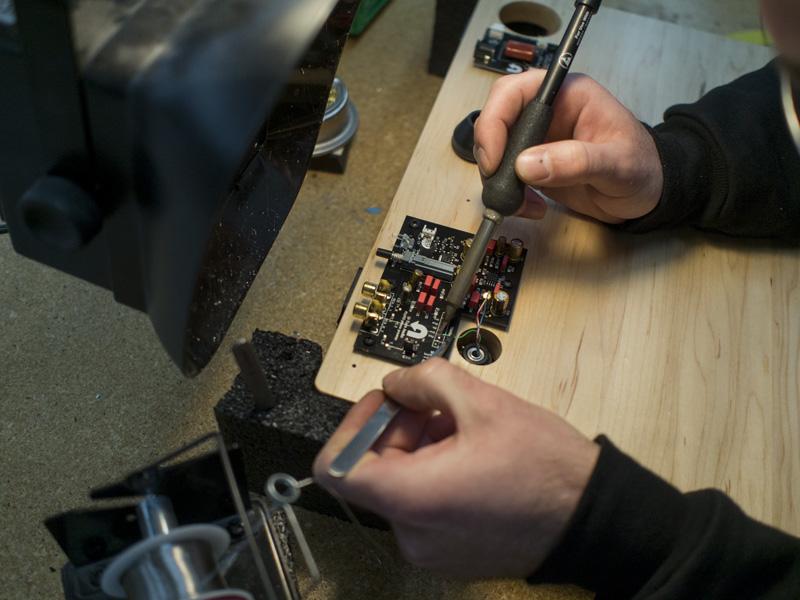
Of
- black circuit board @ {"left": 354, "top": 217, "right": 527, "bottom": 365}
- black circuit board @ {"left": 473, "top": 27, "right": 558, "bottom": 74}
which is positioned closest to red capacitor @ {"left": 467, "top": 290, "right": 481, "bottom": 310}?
black circuit board @ {"left": 354, "top": 217, "right": 527, "bottom": 365}

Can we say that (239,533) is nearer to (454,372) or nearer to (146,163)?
(454,372)

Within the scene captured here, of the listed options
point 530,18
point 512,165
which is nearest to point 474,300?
point 512,165

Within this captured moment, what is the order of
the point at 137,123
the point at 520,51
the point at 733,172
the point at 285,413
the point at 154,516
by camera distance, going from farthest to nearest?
1. the point at 520,51
2. the point at 733,172
3. the point at 285,413
4. the point at 154,516
5. the point at 137,123

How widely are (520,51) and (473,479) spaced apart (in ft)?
2.72

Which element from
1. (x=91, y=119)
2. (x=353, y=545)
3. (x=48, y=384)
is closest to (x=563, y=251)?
(x=353, y=545)

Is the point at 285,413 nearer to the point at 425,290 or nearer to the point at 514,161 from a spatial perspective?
the point at 425,290

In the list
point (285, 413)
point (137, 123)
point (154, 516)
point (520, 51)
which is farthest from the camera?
point (520, 51)

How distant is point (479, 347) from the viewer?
0.83m

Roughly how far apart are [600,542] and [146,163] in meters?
0.53

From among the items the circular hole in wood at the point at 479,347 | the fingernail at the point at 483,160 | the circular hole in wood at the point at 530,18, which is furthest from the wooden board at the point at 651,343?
the circular hole in wood at the point at 530,18

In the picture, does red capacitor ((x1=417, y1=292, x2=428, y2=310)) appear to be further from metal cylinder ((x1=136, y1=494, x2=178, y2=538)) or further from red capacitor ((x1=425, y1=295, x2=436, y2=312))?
metal cylinder ((x1=136, y1=494, x2=178, y2=538))

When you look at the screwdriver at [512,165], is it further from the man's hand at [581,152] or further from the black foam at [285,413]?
the black foam at [285,413]

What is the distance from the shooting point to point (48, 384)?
3.49 feet

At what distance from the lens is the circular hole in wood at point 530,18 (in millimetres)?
1262
